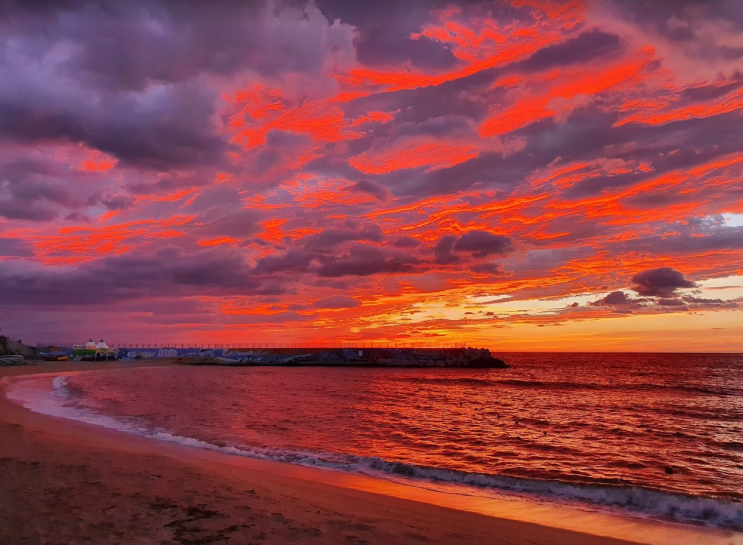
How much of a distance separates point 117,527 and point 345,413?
95.9 feet

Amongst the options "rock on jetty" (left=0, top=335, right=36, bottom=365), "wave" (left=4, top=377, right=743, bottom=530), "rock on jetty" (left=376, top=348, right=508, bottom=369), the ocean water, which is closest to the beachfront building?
"rock on jetty" (left=0, top=335, right=36, bottom=365)

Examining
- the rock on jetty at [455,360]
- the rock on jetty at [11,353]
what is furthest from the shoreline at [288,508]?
the rock on jetty at [455,360]

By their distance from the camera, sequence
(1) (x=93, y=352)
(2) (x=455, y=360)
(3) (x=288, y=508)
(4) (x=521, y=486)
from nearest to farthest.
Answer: (3) (x=288, y=508)
(4) (x=521, y=486)
(2) (x=455, y=360)
(1) (x=93, y=352)

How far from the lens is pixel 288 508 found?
37.7 feet

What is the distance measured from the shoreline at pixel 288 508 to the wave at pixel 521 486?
1086mm

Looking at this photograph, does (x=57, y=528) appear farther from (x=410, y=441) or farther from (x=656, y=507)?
(x=410, y=441)

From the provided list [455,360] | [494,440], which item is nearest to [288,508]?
[494,440]

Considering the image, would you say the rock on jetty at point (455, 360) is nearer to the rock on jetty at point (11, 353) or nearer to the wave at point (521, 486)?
the rock on jetty at point (11, 353)

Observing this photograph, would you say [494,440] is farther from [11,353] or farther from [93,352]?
[93,352]

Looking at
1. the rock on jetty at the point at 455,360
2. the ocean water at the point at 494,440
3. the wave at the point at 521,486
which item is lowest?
the rock on jetty at the point at 455,360

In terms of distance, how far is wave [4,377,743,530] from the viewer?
14148mm

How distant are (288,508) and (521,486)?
9296mm

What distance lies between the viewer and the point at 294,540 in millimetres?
9109

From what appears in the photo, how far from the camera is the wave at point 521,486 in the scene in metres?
14.1
